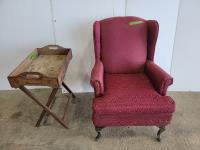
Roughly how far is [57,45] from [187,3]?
5.21 ft

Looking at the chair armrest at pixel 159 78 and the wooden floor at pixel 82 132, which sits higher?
the chair armrest at pixel 159 78

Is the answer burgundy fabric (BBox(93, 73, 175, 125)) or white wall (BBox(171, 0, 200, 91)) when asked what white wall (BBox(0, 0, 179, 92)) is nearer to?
white wall (BBox(171, 0, 200, 91))

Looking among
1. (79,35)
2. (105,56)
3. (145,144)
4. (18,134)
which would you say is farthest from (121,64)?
(18,134)

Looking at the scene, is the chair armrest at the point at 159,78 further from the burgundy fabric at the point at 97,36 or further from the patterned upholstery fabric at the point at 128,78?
the burgundy fabric at the point at 97,36

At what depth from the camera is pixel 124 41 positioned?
2109mm

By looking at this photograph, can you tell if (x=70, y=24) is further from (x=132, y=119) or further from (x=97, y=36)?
(x=132, y=119)

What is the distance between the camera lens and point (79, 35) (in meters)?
2.38

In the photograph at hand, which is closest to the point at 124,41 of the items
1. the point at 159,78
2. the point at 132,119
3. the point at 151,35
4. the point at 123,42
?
the point at 123,42

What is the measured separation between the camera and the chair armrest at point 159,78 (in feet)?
5.61

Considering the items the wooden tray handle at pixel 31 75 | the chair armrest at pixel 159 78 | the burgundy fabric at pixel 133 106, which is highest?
the wooden tray handle at pixel 31 75

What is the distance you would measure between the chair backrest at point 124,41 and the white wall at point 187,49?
0.50 m

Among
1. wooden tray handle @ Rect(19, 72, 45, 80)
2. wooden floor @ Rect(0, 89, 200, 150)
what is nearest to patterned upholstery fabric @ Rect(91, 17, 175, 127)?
wooden floor @ Rect(0, 89, 200, 150)

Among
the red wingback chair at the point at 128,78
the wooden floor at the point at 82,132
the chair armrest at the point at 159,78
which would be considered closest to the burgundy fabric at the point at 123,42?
the red wingback chair at the point at 128,78

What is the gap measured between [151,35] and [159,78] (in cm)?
55
